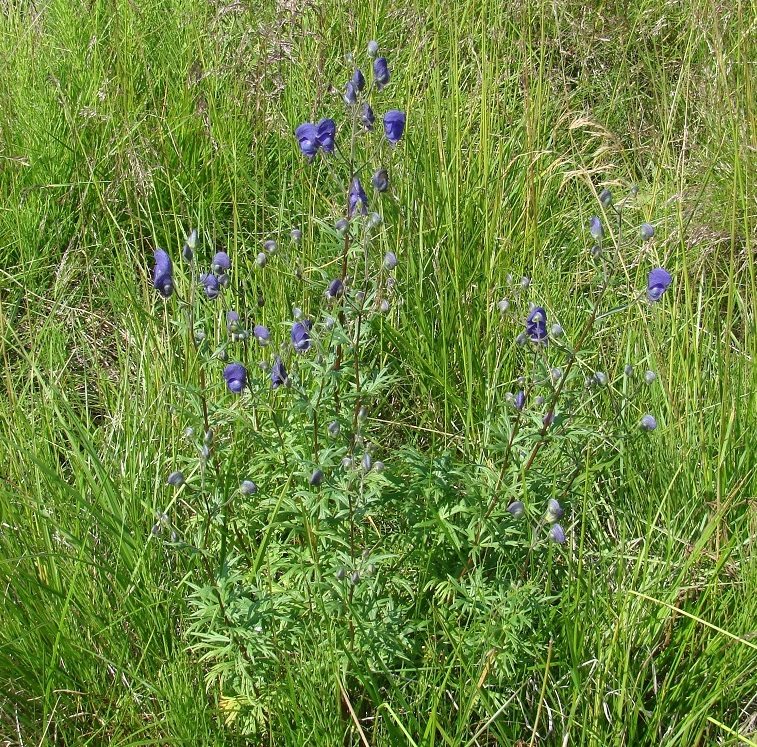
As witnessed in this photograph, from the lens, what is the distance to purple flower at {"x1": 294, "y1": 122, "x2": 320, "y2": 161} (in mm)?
1884

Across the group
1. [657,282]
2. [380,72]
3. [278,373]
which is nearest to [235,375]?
[278,373]

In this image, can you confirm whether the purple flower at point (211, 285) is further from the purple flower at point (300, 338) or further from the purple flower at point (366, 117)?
the purple flower at point (366, 117)

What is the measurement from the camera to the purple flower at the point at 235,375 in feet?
5.90

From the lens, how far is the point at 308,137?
1903mm

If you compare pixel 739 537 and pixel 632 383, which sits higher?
pixel 632 383

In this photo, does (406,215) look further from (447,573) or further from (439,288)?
(447,573)

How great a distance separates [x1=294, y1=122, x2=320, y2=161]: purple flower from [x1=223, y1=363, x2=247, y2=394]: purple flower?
0.52 meters

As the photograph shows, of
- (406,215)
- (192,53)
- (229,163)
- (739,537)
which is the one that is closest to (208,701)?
(739,537)

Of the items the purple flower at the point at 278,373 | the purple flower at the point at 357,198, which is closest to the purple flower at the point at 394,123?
the purple flower at the point at 357,198

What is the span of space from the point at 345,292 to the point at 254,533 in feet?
2.26

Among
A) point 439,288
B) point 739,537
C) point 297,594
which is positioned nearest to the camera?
point 297,594

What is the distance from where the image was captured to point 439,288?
106 inches

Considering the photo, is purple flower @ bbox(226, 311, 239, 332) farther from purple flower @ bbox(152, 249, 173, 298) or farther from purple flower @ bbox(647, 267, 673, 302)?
purple flower @ bbox(647, 267, 673, 302)

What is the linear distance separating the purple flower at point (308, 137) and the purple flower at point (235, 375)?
525mm
